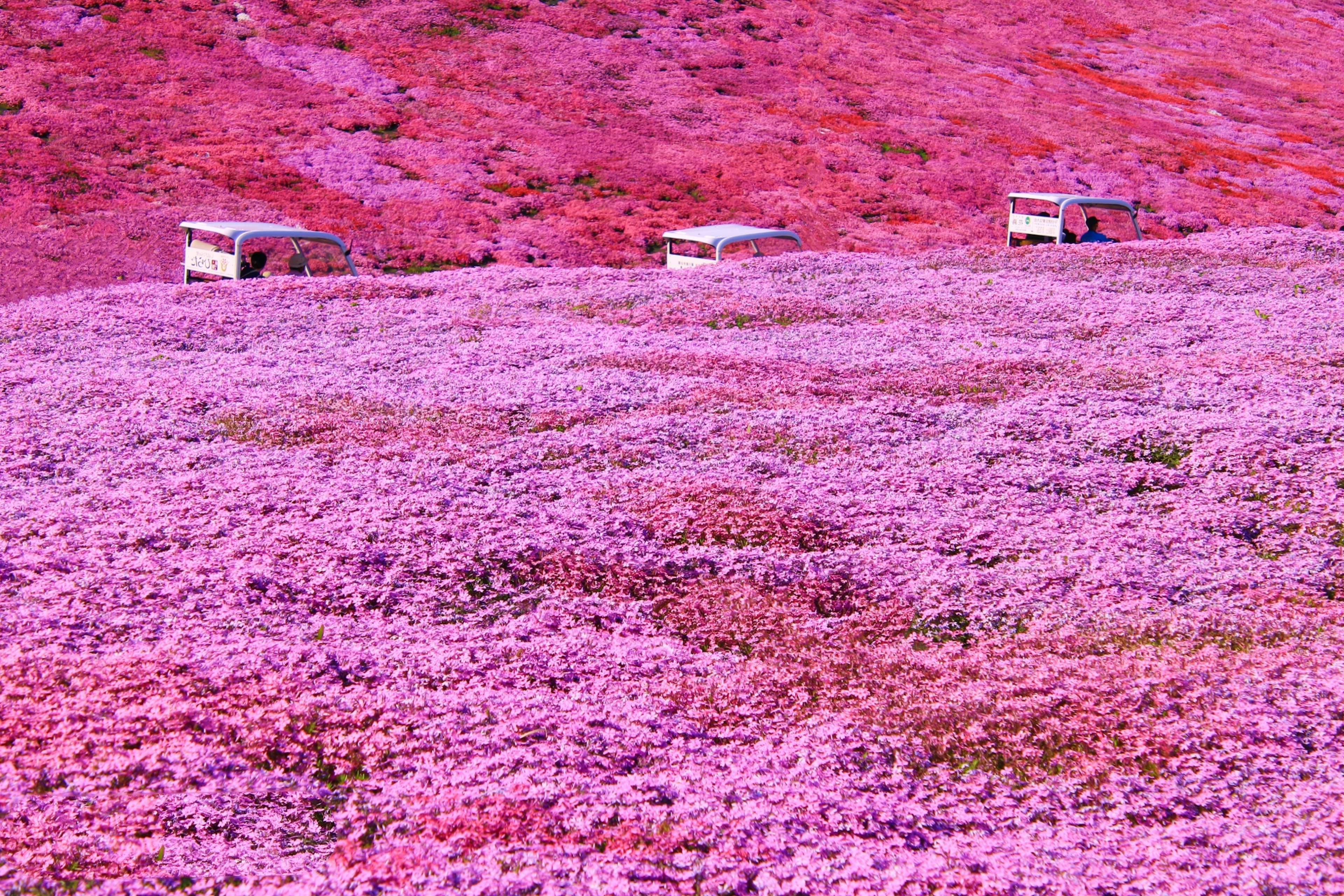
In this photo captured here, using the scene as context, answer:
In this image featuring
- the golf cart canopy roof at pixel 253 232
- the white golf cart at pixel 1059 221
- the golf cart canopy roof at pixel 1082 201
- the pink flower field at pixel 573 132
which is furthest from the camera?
the pink flower field at pixel 573 132

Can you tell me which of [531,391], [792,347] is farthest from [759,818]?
[792,347]

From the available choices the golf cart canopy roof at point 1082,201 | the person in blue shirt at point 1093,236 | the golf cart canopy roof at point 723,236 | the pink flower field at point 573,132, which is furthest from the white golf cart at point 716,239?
the person in blue shirt at point 1093,236

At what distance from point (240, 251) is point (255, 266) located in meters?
0.92

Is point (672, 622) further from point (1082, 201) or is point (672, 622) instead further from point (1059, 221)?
point (1082, 201)

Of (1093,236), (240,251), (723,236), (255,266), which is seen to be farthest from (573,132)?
(1093,236)

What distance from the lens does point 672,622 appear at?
20.2 ft

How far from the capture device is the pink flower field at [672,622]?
4078 millimetres

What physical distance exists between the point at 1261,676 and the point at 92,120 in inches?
1187

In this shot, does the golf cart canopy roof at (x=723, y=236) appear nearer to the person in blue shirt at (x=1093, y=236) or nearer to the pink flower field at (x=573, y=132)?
the pink flower field at (x=573, y=132)

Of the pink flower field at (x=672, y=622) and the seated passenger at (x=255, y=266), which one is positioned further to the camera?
the seated passenger at (x=255, y=266)

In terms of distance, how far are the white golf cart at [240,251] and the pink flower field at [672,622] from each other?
5188 millimetres

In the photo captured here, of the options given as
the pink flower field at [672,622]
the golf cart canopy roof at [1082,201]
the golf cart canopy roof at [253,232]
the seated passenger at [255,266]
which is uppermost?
the golf cart canopy roof at [1082,201]

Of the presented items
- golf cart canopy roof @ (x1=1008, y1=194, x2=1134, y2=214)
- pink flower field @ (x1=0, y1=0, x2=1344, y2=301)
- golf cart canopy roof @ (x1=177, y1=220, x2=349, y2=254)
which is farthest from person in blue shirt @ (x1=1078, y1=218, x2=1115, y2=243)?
golf cart canopy roof @ (x1=177, y1=220, x2=349, y2=254)

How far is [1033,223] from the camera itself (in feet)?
73.2
